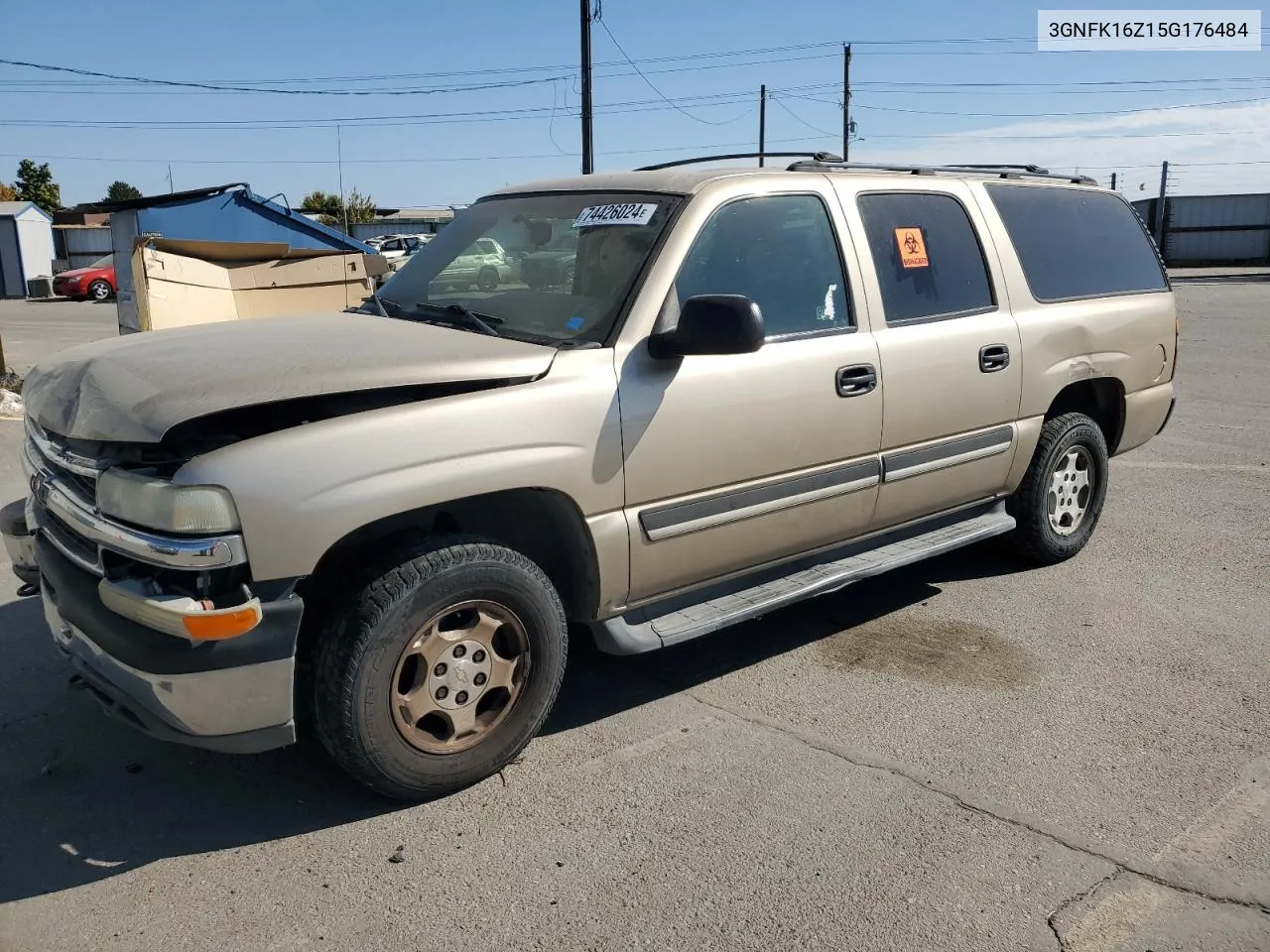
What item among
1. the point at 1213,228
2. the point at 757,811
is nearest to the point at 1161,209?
the point at 1213,228

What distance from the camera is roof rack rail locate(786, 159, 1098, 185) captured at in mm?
4445

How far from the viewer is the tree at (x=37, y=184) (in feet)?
194

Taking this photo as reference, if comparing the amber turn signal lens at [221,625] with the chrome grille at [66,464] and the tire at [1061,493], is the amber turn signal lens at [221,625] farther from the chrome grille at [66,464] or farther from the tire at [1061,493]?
the tire at [1061,493]

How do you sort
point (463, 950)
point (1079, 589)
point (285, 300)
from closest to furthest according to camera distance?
point (463, 950) → point (1079, 589) → point (285, 300)

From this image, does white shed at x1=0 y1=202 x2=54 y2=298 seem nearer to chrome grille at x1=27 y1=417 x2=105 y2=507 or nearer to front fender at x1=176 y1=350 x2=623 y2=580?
chrome grille at x1=27 y1=417 x2=105 y2=507

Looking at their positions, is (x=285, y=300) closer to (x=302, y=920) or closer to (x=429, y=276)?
(x=429, y=276)

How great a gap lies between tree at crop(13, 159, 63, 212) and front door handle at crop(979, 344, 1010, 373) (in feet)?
211

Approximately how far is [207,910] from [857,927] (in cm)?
170

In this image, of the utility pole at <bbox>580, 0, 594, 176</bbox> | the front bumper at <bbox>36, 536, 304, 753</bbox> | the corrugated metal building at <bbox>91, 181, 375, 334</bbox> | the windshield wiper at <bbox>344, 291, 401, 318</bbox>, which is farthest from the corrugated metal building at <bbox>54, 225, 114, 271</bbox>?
the front bumper at <bbox>36, 536, 304, 753</bbox>

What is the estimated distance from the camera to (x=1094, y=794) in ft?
11.2

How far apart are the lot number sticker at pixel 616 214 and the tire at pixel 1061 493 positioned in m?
2.43

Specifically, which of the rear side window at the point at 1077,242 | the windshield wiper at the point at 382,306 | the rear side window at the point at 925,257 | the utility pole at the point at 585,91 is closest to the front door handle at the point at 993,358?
the rear side window at the point at 925,257

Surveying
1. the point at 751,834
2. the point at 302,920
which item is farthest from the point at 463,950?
the point at 751,834

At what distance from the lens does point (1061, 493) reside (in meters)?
5.52
